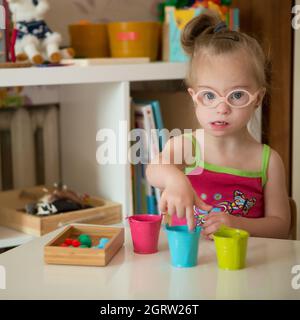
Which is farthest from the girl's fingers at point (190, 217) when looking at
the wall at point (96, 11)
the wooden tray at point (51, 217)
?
the wall at point (96, 11)

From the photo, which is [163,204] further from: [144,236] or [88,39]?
[88,39]

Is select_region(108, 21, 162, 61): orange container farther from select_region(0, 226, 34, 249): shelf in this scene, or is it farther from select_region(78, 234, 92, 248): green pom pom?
select_region(78, 234, 92, 248): green pom pom

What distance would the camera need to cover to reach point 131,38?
1885mm

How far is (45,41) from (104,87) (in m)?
0.23

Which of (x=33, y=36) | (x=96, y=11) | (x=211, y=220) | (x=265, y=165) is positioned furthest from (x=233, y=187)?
(x=96, y=11)

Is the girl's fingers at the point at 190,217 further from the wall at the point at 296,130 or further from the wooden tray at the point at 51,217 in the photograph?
the wall at the point at 296,130

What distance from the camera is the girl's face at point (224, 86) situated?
A: 1232 mm

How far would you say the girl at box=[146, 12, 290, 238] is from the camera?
124 cm

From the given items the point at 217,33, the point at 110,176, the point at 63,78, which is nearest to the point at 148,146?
the point at 110,176

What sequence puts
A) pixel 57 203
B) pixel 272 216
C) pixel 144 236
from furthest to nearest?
pixel 57 203 < pixel 272 216 < pixel 144 236

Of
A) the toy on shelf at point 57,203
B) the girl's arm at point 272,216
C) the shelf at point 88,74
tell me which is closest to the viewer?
the girl's arm at point 272,216

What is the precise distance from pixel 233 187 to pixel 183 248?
50 centimetres

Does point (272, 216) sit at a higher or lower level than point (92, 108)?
lower

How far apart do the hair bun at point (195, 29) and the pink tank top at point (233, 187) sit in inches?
8.7
